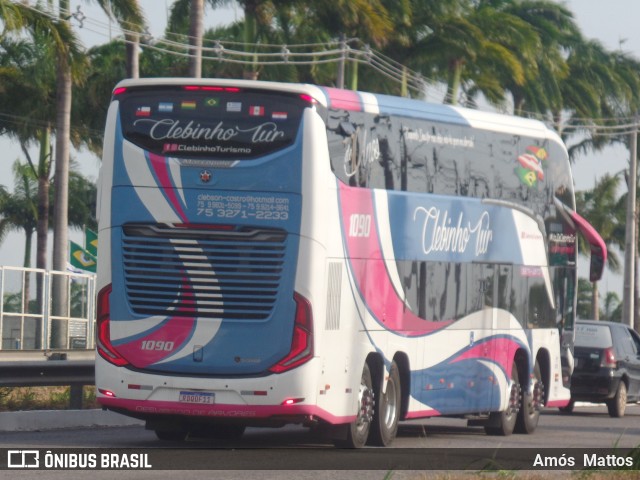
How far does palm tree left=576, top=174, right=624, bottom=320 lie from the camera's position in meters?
72.7

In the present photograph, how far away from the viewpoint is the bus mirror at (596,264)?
22.8 meters

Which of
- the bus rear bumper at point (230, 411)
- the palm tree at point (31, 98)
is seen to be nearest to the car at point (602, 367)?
the bus rear bumper at point (230, 411)

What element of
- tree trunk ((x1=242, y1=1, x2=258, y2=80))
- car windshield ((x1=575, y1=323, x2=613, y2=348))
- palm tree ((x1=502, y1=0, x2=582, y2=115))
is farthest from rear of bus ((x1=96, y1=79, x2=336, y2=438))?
palm tree ((x1=502, y1=0, x2=582, y2=115))

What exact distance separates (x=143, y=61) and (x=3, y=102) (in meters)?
6.68

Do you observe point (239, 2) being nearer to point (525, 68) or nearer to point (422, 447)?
point (525, 68)

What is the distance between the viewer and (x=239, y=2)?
45.3 meters

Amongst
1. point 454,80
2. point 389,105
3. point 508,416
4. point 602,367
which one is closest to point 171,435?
point 389,105

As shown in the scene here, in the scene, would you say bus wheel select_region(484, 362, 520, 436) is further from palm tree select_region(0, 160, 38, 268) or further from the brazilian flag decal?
palm tree select_region(0, 160, 38, 268)

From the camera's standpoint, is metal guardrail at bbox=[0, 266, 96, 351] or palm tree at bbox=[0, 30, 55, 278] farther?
palm tree at bbox=[0, 30, 55, 278]

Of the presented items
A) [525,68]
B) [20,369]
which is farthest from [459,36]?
[20,369]

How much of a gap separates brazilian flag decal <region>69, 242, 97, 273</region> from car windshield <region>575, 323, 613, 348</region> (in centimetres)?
2130

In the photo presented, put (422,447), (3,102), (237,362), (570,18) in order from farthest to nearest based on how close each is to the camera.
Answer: (570,18), (3,102), (422,447), (237,362)

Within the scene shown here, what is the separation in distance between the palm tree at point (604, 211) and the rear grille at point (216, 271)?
190 ft

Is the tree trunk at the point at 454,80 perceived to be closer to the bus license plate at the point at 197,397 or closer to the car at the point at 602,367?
the car at the point at 602,367
